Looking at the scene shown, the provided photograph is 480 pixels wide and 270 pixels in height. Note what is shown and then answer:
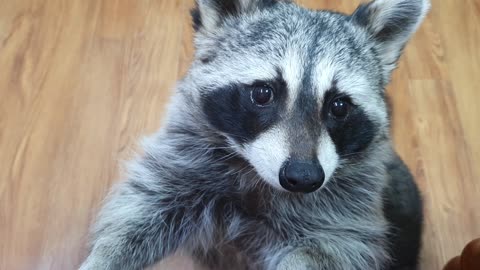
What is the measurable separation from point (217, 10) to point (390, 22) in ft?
1.25

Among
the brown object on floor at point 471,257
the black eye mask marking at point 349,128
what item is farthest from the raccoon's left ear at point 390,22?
the brown object on floor at point 471,257

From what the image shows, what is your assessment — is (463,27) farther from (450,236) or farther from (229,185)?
(229,185)

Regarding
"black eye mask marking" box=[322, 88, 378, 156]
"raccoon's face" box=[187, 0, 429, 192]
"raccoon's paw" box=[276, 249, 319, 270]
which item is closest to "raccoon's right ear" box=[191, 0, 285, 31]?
"raccoon's face" box=[187, 0, 429, 192]

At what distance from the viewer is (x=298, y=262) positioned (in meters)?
1.23

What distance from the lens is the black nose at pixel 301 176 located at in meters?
1.13

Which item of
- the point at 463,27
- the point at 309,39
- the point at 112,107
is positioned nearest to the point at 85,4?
the point at 112,107

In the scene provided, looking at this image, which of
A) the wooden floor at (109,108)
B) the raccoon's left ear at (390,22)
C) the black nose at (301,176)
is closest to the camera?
the black nose at (301,176)

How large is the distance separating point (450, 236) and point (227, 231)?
763mm

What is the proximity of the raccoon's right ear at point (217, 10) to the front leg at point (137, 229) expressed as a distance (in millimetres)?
383

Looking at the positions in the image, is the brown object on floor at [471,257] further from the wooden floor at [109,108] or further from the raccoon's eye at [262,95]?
the raccoon's eye at [262,95]

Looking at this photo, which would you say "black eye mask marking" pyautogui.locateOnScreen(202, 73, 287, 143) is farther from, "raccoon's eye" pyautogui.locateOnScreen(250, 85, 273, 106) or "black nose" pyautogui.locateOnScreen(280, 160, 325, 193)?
"black nose" pyautogui.locateOnScreen(280, 160, 325, 193)

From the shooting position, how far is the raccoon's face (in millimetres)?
1188

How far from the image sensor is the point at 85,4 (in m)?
2.23

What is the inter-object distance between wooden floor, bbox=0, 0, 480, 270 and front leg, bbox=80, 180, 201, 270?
308 millimetres
